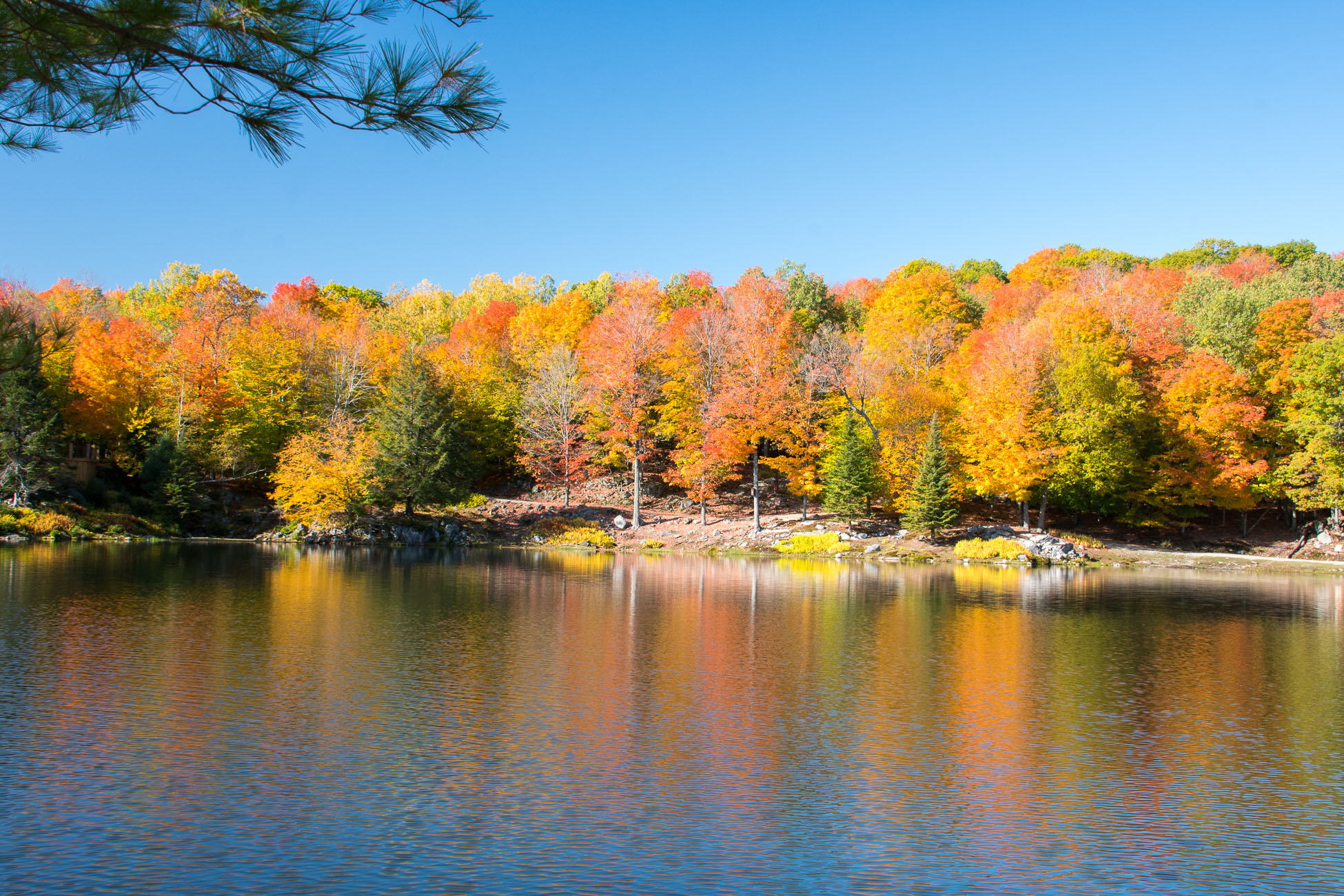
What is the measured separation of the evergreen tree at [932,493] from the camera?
39.8 meters

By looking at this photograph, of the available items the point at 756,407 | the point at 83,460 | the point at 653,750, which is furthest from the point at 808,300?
the point at 653,750

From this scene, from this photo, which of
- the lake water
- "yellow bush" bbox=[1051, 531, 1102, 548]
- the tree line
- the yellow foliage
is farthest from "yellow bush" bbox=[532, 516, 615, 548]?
"yellow bush" bbox=[1051, 531, 1102, 548]

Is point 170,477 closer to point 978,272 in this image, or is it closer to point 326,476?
point 326,476

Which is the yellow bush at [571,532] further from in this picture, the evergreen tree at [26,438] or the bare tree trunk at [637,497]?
the evergreen tree at [26,438]

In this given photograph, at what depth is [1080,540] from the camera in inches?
1604

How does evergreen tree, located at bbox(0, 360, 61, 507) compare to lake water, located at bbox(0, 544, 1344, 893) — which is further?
evergreen tree, located at bbox(0, 360, 61, 507)

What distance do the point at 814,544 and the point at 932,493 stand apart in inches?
221

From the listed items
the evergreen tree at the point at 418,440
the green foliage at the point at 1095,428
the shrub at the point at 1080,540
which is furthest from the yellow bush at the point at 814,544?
the evergreen tree at the point at 418,440

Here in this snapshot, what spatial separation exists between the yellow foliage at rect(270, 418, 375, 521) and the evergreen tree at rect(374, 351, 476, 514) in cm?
78

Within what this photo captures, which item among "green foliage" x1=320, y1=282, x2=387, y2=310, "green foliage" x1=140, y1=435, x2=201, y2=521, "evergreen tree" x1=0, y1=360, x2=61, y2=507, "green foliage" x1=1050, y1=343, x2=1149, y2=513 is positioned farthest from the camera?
"green foliage" x1=320, y1=282, x2=387, y2=310

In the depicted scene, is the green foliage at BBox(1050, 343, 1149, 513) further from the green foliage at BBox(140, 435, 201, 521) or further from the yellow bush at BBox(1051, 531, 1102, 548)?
the green foliage at BBox(140, 435, 201, 521)

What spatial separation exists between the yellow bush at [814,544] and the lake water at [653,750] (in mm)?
17980

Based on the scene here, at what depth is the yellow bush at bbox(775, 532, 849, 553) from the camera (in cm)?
4031

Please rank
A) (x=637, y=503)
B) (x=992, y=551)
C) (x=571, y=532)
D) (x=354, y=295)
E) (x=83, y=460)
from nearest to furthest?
(x=992, y=551), (x=571, y=532), (x=83, y=460), (x=637, y=503), (x=354, y=295)
